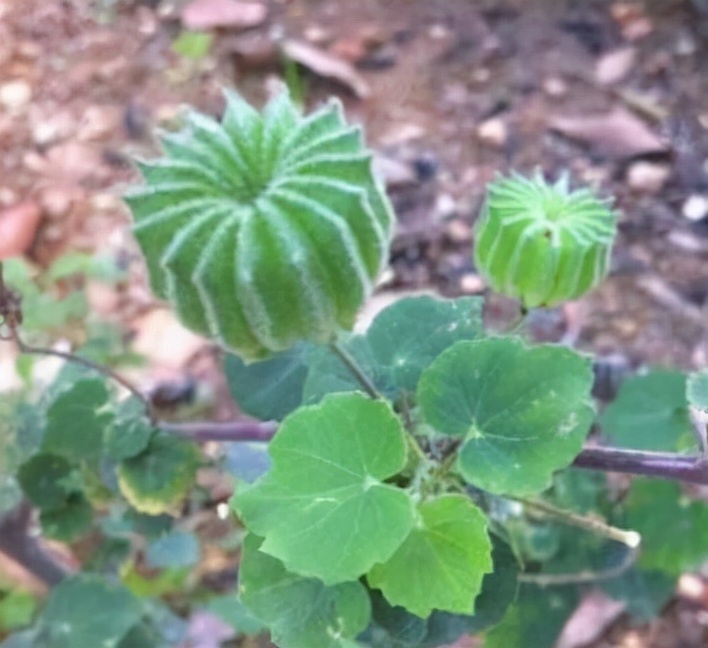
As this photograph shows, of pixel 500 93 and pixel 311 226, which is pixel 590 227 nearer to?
pixel 311 226

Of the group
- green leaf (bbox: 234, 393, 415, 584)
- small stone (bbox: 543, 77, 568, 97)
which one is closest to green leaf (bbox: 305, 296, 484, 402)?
green leaf (bbox: 234, 393, 415, 584)

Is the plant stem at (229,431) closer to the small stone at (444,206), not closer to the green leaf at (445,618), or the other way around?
the green leaf at (445,618)

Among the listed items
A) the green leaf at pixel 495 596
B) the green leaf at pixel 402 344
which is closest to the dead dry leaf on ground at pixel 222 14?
the green leaf at pixel 402 344

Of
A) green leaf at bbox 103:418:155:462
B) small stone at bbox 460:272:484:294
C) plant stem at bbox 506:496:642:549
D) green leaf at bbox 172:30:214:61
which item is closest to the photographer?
plant stem at bbox 506:496:642:549

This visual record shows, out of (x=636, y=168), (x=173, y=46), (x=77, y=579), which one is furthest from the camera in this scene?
(x=173, y=46)

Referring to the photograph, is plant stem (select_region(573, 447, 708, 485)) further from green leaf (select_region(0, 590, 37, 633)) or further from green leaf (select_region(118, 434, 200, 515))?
green leaf (select_region(0, 590, 37, 633))

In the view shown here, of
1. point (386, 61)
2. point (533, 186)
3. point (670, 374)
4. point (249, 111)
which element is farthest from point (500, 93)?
point (249, 111)
